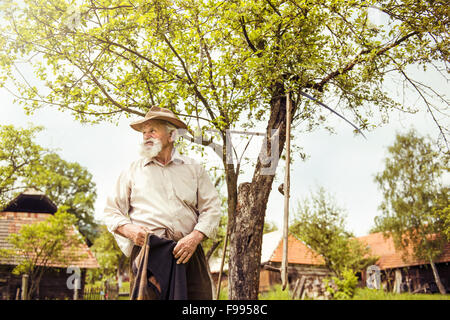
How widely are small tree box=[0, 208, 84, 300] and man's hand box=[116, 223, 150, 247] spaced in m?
11.1

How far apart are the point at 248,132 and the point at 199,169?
11.4 feet

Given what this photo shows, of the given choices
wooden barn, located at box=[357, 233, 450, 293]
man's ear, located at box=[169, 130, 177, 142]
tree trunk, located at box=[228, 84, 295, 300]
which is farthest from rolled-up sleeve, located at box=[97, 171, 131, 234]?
wooden barn, located at box=[357, 233, 450, 293]

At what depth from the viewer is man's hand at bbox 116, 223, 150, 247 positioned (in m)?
2.13

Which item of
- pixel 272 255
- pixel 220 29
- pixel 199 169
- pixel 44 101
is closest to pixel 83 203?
pixel 272 255

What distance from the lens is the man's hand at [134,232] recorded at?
2.13 m

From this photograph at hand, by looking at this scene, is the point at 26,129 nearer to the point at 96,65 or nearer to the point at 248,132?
the point at 96,65

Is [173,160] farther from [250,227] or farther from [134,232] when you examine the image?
[250,227]

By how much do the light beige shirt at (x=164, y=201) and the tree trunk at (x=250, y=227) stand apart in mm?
2741

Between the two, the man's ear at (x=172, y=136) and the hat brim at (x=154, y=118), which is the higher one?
the hat brim at (x=154, y=118)

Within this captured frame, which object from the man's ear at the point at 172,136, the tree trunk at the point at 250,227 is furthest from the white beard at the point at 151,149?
the tree trunk at the point at 250,227

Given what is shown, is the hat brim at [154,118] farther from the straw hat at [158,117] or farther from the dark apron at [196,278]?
the dark apron at [196,278]

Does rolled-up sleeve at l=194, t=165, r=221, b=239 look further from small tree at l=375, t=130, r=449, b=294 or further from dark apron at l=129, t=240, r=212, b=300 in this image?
small tree at l=375, t=130, r=449, b=294

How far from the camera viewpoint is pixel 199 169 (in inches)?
98.7

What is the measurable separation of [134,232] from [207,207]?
19.2 inches
